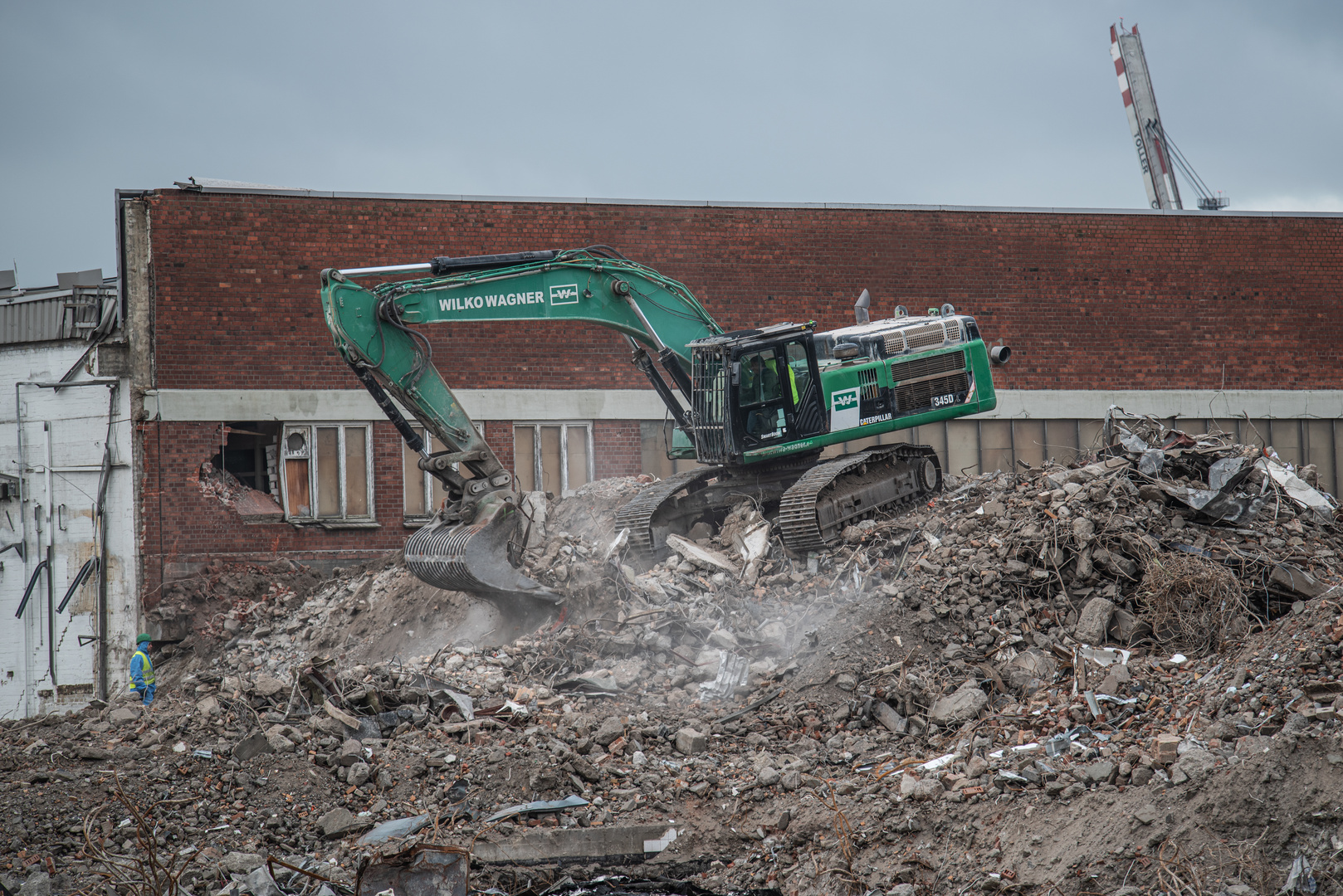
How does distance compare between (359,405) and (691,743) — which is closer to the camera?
(691,743)

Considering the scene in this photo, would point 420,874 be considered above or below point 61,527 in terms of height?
below

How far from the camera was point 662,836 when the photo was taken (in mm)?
7035

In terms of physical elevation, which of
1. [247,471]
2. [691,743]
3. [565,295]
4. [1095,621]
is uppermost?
[565,295]

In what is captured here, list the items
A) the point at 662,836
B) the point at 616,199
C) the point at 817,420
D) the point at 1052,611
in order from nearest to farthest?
1. the point at 662,836
2. the point at 1052,611
3. the point at 817,420
4. the point at 616,199

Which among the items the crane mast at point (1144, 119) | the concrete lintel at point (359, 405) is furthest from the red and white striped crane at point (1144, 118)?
the concrete lintel at point (359, 405)

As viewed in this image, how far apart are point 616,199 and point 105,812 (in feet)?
43.1

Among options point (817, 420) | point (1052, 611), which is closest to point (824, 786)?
point (1052, 611)

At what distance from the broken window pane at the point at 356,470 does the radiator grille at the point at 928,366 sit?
27.9 ft

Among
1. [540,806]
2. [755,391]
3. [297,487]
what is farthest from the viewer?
[297,487]

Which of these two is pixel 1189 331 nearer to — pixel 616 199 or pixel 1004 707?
pixel 616 199

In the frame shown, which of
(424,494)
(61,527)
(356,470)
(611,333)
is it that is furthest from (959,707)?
(61,527)

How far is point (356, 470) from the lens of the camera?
1705 centimetres

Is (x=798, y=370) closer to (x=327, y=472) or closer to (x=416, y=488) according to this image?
(x=416, y=488)

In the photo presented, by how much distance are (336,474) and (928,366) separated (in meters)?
9.11
